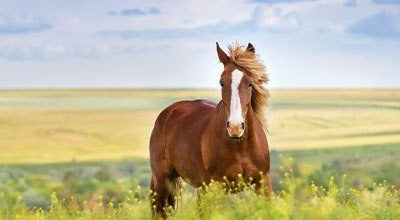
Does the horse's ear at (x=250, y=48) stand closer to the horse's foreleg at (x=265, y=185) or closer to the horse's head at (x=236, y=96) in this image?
the horse's head at (x=236, y=96)

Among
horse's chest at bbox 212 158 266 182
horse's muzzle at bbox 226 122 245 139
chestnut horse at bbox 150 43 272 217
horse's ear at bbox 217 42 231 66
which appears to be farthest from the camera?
horse's ear at bbox 217 42 231 66

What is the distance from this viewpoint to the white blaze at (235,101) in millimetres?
10609

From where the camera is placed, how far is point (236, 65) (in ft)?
36.9

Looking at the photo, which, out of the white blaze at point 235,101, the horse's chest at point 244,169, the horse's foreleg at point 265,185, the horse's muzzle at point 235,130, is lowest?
the horse's foreleg at point 265,185

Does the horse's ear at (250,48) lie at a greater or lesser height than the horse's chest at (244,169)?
greater

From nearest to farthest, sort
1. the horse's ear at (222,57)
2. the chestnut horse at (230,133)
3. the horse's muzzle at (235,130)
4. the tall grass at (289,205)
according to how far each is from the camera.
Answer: the tall grass at (289,205) → the horse's muzzle at (235,130) → the chestnut horse at (230,133) → the horse's ear at (222,57)

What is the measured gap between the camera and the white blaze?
34.8ft

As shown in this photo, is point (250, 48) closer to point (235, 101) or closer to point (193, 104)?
point (235, 101)

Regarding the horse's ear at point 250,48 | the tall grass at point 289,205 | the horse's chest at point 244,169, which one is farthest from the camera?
the horse's ear at point 250,48

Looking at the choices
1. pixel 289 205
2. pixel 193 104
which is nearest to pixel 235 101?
pixel 289 205

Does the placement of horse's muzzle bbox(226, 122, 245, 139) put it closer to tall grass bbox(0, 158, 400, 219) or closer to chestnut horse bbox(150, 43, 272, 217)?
chestnut horse bbox(150, 43, 272, 217)

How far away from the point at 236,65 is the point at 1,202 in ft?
12.4

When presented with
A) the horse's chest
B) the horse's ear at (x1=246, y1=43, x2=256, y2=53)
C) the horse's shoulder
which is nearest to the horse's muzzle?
the horse's chest

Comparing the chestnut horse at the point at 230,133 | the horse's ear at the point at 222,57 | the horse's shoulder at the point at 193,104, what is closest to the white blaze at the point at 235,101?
the chestnut horse at the point at 230,133
